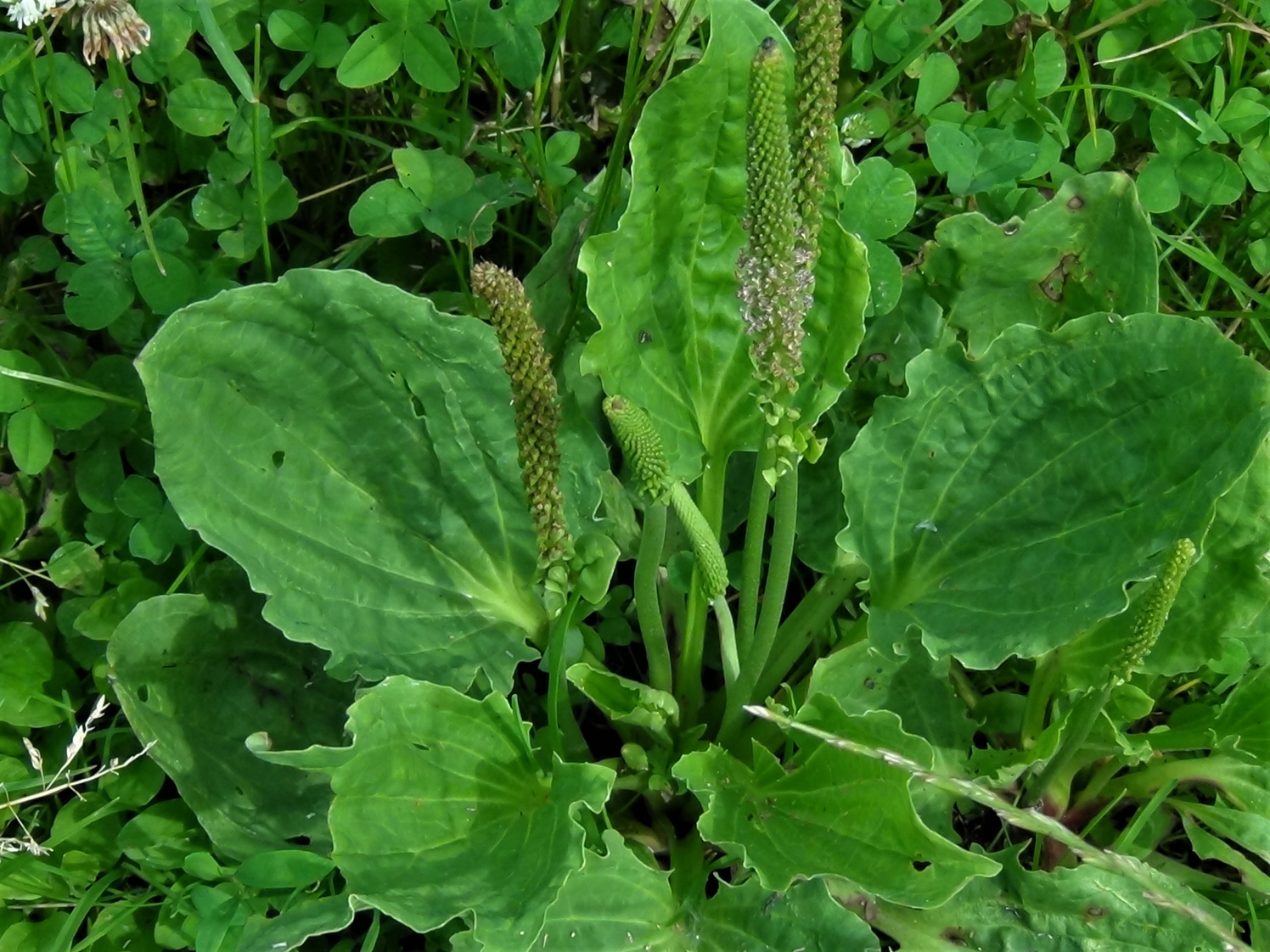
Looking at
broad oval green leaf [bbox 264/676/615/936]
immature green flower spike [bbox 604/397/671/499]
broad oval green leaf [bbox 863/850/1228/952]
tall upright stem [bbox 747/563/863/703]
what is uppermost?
immature green flower spike [bbox 604/397/671/499]

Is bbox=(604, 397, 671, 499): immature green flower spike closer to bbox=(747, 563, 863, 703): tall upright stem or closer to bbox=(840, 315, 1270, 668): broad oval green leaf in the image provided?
bbox=(840, 315, 1270, 668): broad oval green leaf

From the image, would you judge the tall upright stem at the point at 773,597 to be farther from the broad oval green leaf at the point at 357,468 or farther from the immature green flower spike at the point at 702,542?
the broad oval green leaf at the point at 357,468

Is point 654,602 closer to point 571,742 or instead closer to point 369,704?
point 571,742

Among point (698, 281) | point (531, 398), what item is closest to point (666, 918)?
point (531, 398)

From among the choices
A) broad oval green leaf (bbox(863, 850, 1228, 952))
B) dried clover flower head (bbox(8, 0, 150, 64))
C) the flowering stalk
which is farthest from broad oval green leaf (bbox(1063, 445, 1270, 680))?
dried clover flower head (bbox(8, 0, 150, 64))

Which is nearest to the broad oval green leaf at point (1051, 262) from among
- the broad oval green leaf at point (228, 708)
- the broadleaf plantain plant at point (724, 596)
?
the broadleaf plantain plant at point (724, 596)

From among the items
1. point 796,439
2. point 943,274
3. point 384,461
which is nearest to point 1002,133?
point 943,274

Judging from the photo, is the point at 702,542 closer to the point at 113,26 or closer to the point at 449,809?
the point at 449,809

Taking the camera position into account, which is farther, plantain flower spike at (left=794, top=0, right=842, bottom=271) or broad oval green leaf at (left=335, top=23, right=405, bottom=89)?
broad oval green leaf at (left=335, top=23, right=405, bottom=89)
